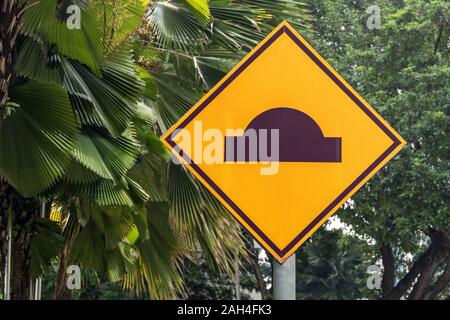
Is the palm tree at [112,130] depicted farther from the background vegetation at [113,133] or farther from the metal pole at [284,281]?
the metal pole at [284,281]

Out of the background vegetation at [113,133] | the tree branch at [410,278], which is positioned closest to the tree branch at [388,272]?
the tree branch at [410,278]

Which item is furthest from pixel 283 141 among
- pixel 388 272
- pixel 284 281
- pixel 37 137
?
pixel 388 272

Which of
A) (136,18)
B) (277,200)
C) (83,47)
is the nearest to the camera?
→ (277,200)

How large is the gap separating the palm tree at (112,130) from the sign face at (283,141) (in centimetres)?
310

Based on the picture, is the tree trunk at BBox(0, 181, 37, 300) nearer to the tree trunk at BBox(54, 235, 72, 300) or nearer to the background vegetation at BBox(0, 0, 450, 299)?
the background vegetation at BBox(0, 0, 450, 299)

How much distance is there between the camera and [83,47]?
23.1ft

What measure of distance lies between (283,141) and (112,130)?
13.8 ft

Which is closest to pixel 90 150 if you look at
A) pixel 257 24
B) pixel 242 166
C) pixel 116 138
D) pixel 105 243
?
pixel 116 138

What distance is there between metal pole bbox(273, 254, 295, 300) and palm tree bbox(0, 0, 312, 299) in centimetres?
346

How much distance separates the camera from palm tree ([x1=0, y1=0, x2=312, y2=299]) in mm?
6699

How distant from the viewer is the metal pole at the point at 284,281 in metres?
3.20
